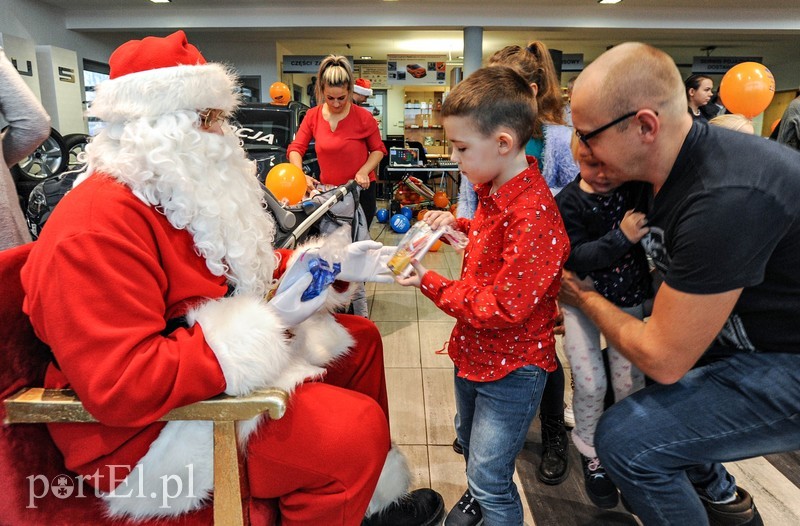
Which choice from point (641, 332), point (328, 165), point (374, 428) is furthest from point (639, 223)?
point (328, 165)

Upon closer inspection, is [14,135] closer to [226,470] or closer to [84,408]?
[84,408]

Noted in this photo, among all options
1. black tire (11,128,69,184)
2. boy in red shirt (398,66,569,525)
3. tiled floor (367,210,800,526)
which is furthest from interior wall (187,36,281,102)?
boy in red shirt (398,66,569,525)

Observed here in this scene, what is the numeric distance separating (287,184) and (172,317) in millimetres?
1792

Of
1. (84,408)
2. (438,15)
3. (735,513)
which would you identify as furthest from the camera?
(438,15)

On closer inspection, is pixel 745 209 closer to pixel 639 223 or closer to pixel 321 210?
pixel 639 223

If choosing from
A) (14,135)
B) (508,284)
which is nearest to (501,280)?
(508,284)

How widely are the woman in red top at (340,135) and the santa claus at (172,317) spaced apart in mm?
2087

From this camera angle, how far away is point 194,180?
125cm

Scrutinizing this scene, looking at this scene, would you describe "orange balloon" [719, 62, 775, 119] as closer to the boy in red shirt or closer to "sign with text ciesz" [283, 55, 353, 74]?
the boy in red shirt

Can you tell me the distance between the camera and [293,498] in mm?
1161

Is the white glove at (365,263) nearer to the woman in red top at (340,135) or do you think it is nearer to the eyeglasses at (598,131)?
the eyeglasses at (598,131)

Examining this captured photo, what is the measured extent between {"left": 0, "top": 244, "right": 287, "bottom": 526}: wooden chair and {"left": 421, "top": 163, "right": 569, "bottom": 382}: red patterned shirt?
507 millimetres

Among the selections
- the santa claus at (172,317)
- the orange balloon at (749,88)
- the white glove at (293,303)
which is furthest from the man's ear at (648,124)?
the orange balloon at (749,88)

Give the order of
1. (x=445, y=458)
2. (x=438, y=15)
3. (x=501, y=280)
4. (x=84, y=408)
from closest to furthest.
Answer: (x=84, y=408) → (x=501, y=280) → (x=445, y=458) → (x=438, y=15)
